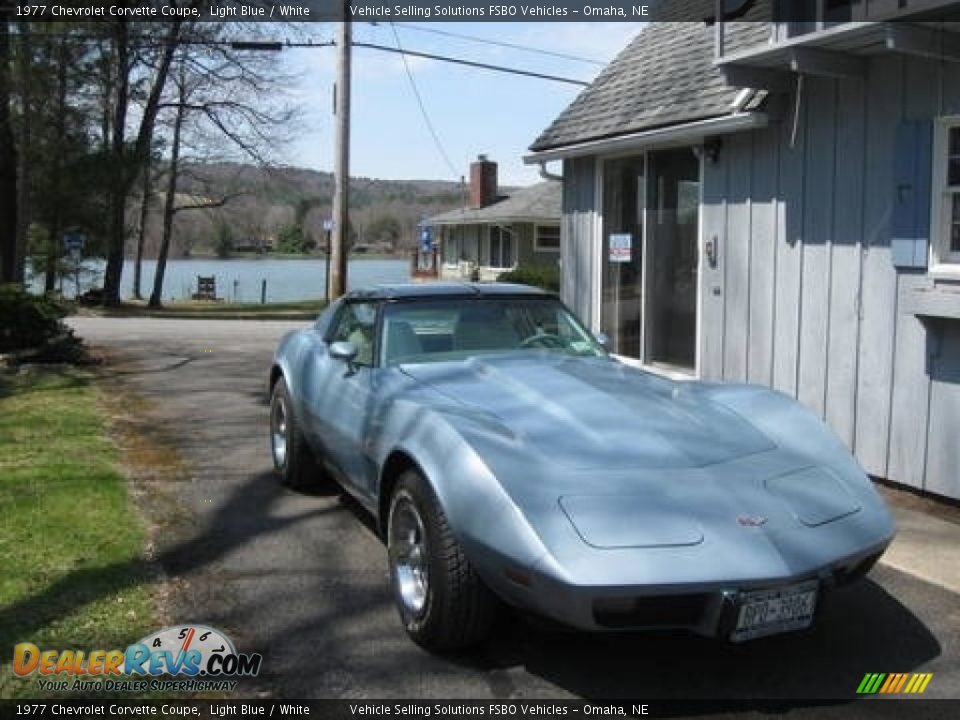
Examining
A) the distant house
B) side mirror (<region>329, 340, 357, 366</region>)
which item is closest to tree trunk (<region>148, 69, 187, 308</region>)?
the distant house

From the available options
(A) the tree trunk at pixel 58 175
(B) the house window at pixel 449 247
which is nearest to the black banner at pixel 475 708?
(A) the tree trunk at pixel 58 175

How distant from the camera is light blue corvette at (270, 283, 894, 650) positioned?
340 centimetres

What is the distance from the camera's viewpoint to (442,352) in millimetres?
5387

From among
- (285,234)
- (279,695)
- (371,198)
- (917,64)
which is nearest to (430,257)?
(285,234)

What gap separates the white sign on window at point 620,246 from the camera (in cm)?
1035

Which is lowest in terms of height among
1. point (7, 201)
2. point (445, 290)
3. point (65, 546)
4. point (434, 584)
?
point (65, 546)

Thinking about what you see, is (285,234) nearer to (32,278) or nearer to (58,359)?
(32,278)

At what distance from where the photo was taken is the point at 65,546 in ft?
17.0

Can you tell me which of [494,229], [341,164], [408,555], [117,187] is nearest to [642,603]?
[408,555]

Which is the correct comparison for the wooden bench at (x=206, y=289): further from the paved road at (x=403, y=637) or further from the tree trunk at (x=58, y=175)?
the paved road at (x=403, y=637)

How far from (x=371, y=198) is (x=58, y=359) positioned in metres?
59.8

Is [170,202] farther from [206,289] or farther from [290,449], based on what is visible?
[290,449]

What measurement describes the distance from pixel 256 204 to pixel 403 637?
126 ft

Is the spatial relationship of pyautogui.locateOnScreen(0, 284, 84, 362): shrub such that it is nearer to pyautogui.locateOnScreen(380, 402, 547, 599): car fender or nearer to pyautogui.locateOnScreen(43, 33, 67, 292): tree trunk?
pyautogui.locateOnScreen(380, 402, 547, 599): car fender
